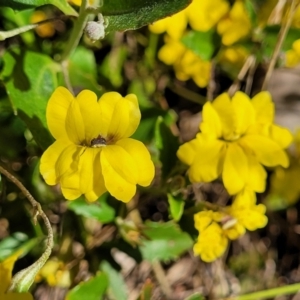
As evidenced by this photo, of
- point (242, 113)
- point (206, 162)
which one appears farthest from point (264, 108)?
point (206, 162)

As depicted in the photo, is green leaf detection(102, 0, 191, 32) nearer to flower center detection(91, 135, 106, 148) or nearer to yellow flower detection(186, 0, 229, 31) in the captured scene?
flower center detection(91, 135, 106, 148)

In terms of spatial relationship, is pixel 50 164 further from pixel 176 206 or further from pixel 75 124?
pixel 176 206

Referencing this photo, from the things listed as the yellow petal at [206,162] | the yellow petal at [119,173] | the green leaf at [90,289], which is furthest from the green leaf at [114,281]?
the yellow petal at [119,173]

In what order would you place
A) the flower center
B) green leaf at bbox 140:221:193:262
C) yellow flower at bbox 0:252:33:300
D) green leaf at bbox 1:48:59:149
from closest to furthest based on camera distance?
yellow flower at bbox 0:252:33:300, the flower center, green leaf at bbox 1:48:59:149, green leaf at bbox 140:221:193:262

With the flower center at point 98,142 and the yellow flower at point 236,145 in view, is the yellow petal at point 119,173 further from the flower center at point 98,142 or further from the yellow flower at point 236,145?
the yellow flower at point 236,145

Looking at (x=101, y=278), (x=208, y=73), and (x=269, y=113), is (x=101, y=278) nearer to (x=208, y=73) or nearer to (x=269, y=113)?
(x=269, y=113)

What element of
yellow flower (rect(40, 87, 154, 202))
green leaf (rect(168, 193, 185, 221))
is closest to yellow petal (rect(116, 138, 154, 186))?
A: yellow flower (rect(40, 87, 154, 202))

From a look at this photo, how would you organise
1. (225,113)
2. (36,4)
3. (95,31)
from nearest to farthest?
(95,31), (36,4), (225,113)
